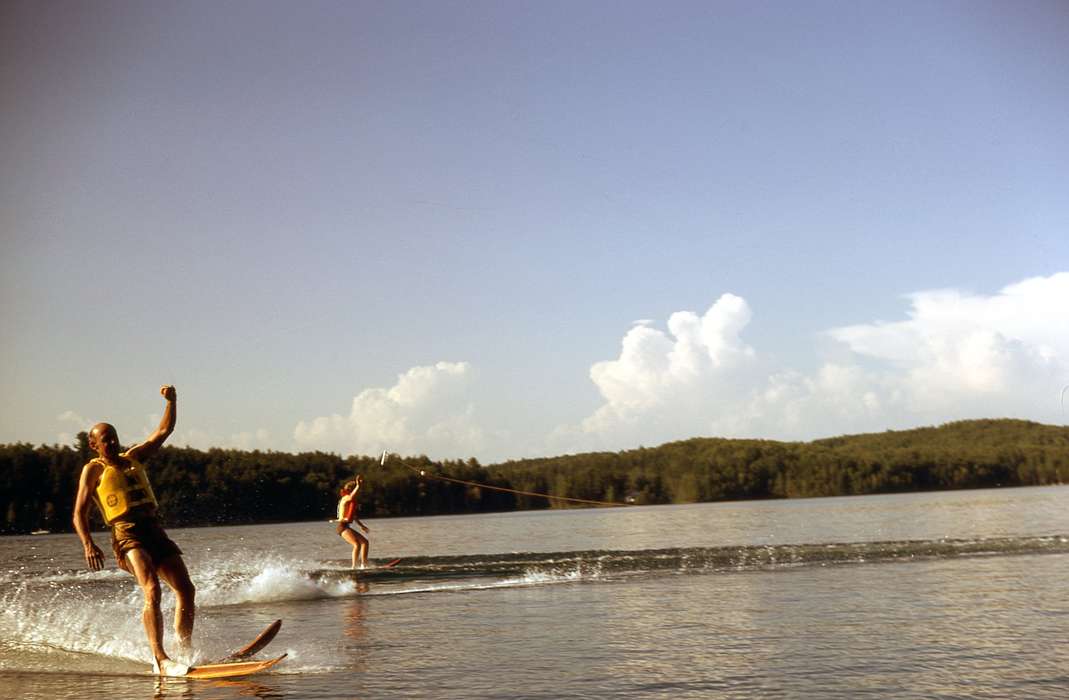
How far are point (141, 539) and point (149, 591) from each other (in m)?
0.50

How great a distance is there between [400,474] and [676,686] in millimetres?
113752

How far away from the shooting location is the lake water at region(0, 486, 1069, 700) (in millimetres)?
8599

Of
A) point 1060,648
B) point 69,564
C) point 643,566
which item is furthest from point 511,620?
point 69,564

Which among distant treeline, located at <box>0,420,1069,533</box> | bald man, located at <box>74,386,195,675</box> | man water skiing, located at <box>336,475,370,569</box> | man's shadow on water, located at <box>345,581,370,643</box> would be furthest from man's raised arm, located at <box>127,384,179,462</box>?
distant treeline, located at <box>0,420,1069,533</box>

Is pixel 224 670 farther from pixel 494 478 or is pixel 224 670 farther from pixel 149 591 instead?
pixel 494 478

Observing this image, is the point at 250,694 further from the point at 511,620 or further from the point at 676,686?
the point at 511,620

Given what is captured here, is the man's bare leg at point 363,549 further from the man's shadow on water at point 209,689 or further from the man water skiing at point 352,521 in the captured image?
the man's shadow on water at point 209,689

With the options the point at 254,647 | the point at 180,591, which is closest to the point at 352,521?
the point at 254,647

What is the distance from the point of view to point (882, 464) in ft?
449

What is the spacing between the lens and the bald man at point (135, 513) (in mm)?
9320

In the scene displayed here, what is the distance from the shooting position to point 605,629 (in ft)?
39.1

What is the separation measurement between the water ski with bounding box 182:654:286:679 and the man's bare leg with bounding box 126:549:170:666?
450mm

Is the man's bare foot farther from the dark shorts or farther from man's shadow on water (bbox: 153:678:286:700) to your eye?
the dark shorts

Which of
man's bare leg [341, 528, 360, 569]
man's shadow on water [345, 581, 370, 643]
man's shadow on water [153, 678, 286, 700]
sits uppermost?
man's bare leg [341, 528, 360, 569]
